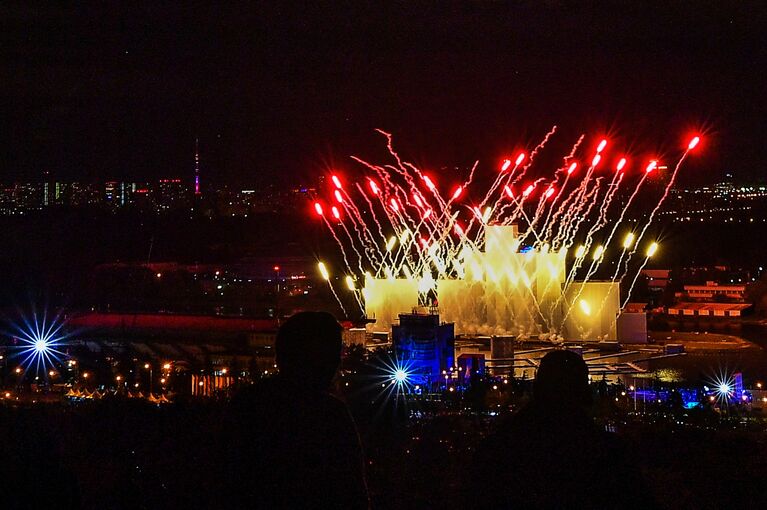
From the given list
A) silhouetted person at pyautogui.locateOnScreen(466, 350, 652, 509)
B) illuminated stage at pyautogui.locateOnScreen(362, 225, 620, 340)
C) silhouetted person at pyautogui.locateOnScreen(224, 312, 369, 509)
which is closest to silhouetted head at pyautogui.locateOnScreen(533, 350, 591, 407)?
silhouetted person at pyautogui.locateOnScreen(466, 350, 652, 509)

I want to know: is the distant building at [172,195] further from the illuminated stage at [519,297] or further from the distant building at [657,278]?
the illuminated stage at [519,297]

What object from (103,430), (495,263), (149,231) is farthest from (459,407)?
(149,231)

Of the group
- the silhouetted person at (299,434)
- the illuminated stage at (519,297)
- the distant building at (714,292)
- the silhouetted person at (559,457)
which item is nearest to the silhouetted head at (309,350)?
the silhouetted person at (299,434)

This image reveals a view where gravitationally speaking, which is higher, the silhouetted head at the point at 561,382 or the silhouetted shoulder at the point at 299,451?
the silhouetted head at the point at 561,382

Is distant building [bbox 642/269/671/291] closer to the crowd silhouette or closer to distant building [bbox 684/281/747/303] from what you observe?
distant building [bbox 684/281/747/303]

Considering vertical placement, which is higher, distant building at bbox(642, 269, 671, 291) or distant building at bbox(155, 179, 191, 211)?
distant building at bbox(155, 179, 191, 211)

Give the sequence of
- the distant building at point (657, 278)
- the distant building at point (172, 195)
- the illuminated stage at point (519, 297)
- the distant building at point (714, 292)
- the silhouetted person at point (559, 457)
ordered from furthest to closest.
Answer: the distant building at point (172, 195) < the distant building at point (657, 278) < the distant building at point (714, 292) < the illuminated stage at point (519, 297) < the silhouetted person at point (559, 457)
